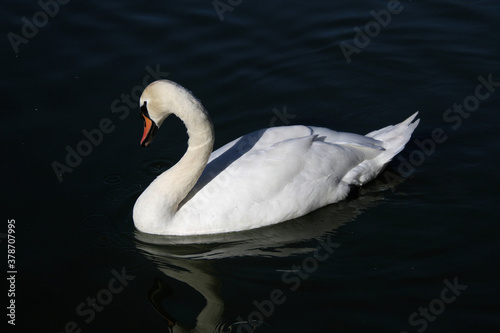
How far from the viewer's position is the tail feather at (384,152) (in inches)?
365

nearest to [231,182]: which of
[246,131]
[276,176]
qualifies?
[276,176]

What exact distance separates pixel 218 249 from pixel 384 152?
2.58m

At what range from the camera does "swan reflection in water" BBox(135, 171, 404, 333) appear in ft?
24.8

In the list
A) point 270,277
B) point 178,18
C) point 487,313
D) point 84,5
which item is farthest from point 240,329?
point 84,5

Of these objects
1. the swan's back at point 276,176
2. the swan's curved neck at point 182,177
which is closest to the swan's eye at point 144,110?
the swan's curved neck at point 182,177

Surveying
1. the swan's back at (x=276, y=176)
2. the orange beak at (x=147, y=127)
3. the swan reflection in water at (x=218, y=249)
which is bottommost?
the swan reflection in water at (x=218, y=249)

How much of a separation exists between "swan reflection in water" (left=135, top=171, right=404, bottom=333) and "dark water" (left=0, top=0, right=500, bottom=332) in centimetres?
2

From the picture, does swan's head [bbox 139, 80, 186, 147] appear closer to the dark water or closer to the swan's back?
the swan's back

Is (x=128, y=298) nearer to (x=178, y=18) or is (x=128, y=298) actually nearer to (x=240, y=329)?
(x=240, y=329)

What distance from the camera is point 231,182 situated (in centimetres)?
856

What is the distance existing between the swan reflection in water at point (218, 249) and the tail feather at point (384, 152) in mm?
243

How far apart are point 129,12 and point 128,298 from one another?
6.46m

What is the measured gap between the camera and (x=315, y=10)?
42.2ft

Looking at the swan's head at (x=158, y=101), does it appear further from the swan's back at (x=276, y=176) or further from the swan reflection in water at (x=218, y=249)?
the swan reflection in water at (x=218, y=249)
